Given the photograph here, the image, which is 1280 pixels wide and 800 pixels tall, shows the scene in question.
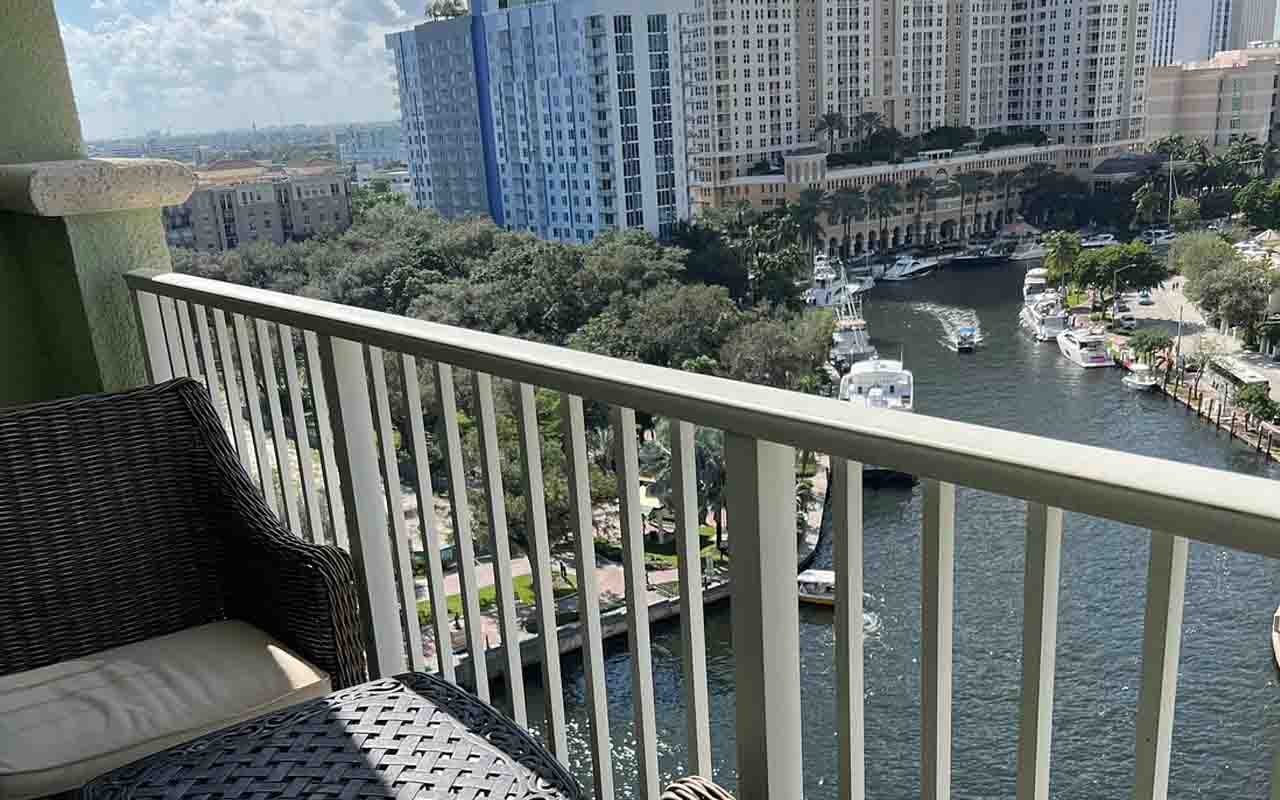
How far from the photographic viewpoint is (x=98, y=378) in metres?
2.28

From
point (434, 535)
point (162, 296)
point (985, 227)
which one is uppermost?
point (162, 296)

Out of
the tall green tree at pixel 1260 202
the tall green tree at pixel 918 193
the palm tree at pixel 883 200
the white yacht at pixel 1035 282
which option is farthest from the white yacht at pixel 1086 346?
the palm tree at pixel 883 200

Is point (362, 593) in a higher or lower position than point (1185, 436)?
higher

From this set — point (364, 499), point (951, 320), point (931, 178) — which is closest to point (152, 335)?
point (364, 499)

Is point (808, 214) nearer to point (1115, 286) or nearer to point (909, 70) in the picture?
point (909, 70)

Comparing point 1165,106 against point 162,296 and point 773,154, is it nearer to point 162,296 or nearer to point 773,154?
point 773,154

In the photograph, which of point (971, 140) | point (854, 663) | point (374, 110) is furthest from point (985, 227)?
point (374, 110)

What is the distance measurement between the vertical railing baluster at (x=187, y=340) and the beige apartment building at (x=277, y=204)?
12.3 m

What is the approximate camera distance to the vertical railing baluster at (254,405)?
1.84m

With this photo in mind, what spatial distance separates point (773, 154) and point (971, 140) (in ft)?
8.76

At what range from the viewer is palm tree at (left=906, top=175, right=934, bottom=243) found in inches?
364

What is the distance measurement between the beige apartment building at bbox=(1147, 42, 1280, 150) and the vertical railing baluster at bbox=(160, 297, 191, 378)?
5469mm

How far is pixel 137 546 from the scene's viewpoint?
1.67m

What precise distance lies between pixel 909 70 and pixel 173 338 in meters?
8.57
